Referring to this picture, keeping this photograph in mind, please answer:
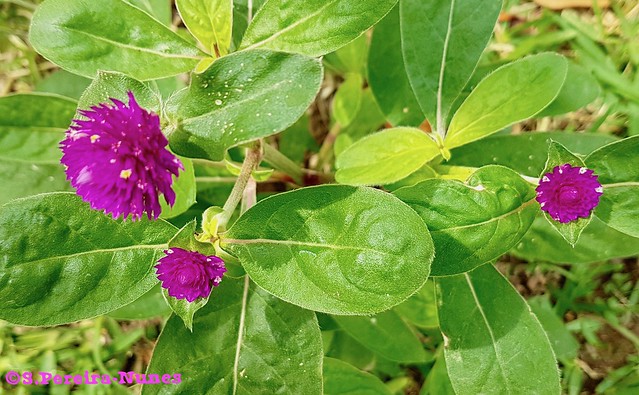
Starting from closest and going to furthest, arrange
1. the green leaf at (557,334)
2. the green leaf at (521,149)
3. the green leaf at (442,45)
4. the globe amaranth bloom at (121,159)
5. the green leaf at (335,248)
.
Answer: the globe amaranth bloom at (121,159) → the green leaf at (335,248) → the green leaf at (442,45) → the green leaf at (521,149) → the green leaf at (557,334)

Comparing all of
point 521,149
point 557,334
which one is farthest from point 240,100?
point 557,334

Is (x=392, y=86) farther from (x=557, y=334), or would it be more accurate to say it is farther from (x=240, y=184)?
(x=557, y=334)

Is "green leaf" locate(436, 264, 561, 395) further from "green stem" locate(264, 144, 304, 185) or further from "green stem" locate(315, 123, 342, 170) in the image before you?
"green stem" locate(315, 123, 342, 170)

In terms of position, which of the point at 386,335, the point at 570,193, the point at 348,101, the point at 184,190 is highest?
the point at 570,193

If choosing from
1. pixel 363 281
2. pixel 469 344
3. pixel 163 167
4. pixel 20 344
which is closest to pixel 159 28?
pixel 163 167

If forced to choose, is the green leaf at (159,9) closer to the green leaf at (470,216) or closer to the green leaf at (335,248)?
the green leaf at (335,248)
